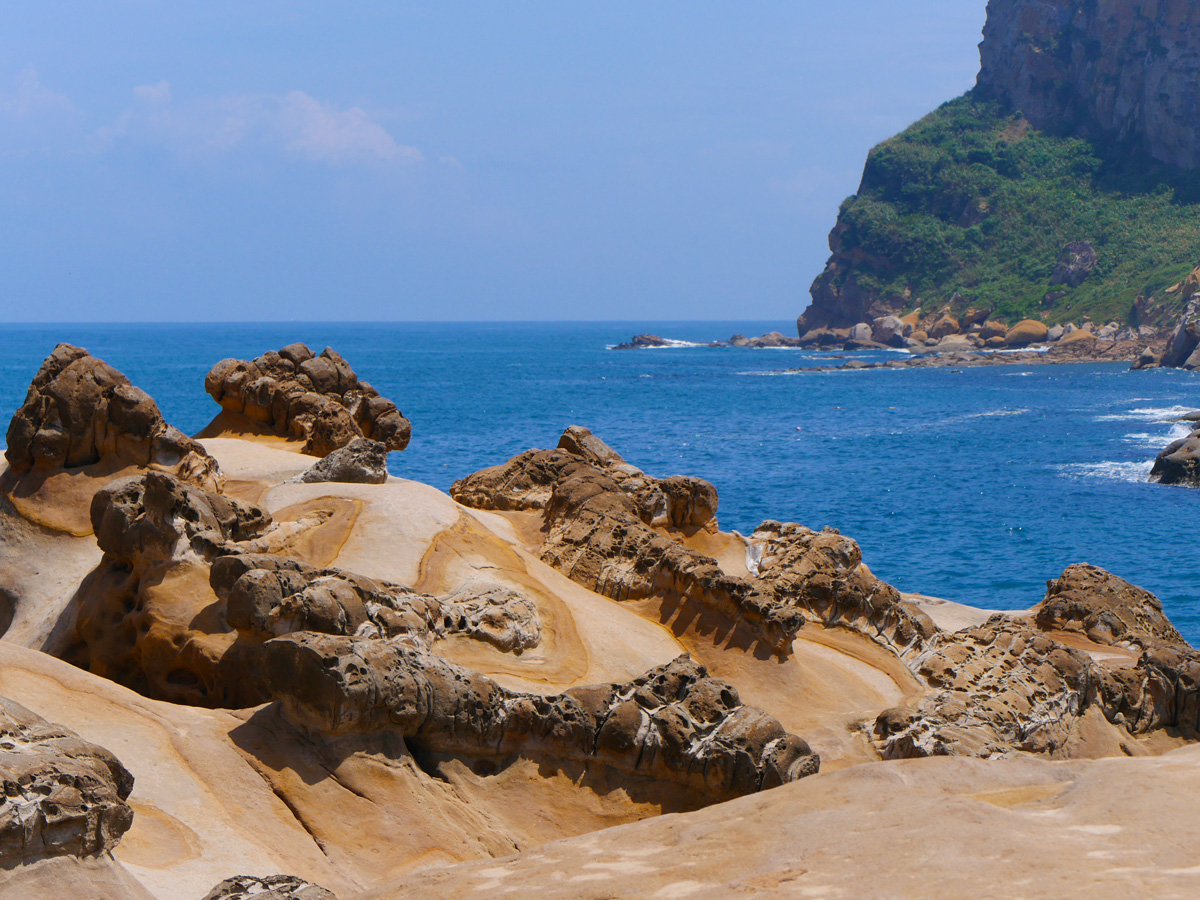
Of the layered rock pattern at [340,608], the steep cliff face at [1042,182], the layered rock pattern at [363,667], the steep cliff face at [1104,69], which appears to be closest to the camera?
the layered rock pattern at [363,667]

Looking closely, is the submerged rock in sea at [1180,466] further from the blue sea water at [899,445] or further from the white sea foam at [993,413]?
the white sea foam at [993,413]

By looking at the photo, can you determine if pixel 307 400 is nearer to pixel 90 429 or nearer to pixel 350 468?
pixel 350 468

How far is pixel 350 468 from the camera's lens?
1273cm

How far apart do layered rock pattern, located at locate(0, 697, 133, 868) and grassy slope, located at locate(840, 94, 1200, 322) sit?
121294mm

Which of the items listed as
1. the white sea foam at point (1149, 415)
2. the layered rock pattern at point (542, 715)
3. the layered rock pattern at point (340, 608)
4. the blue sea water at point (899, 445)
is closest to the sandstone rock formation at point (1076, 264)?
the blue sea water at point (899, 445)

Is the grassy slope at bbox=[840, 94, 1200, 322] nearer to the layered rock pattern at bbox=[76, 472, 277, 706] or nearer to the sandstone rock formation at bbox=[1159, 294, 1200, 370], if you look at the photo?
the sandstone rock formation at bbox=[1159, 294, 1200, 370]

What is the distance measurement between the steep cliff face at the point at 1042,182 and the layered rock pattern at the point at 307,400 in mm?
107790

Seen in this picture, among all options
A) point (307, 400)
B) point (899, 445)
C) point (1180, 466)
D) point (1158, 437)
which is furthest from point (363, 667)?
point (1158, 437)

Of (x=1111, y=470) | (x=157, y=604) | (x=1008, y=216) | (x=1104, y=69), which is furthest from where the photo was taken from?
(x=1008, y=216)

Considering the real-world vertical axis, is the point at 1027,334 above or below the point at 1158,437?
above

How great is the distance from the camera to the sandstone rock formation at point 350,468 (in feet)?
41.8

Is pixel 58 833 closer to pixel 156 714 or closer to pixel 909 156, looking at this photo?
pixel 156 714

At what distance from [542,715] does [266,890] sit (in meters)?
3.09

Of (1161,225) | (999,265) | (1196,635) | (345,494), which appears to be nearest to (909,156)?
(999,265)
